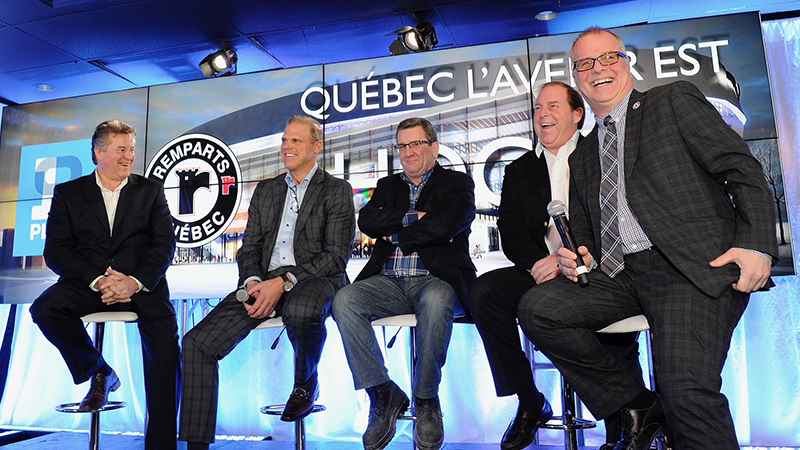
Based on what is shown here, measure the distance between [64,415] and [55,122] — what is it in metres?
2.13

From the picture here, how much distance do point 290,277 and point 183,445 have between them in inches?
58.2

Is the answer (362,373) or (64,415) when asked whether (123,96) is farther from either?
(362,373)

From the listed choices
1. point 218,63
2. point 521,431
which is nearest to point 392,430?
point 521,431

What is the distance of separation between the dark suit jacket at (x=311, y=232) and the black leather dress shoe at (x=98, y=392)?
2.59 feet

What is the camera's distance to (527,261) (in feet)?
7.91

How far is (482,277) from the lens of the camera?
7.82 ft

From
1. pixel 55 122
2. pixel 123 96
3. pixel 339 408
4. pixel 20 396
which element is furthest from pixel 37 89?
pixel 339 408

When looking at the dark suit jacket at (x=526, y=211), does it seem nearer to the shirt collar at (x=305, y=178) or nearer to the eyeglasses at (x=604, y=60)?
the eyeglasses at (x=604, y=60)

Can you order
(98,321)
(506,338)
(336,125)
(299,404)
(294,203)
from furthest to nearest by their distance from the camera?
(336,125) < (294,203) < (98,321) < (299,404) < (506,338)

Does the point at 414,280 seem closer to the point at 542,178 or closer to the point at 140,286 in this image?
the point at 542,178

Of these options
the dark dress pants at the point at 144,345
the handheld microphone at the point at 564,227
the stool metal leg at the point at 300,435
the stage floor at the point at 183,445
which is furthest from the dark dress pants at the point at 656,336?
the dark dress pants at the point at 144,345

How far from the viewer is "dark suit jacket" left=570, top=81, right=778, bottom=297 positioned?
168cm

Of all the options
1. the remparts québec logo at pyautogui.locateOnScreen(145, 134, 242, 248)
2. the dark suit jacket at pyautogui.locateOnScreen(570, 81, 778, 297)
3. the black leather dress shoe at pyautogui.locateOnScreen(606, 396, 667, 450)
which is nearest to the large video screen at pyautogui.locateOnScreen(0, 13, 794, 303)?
the remparts québec logo at pyautogui.locateOnScreen(145, 134, 242, 248)

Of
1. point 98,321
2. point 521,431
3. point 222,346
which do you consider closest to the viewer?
point 521,431
